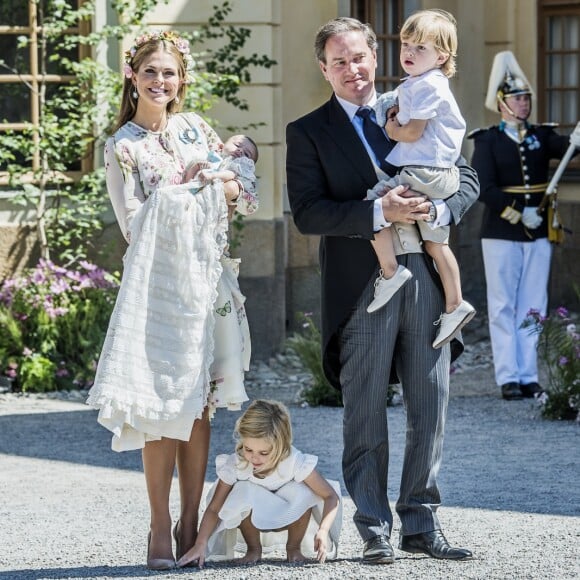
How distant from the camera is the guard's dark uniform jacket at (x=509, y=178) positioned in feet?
30.3

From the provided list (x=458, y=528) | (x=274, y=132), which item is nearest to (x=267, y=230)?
(x=274, y=132)

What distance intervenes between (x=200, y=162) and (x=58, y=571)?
58.8 inches

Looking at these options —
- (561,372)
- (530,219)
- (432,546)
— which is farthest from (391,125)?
(530,219)

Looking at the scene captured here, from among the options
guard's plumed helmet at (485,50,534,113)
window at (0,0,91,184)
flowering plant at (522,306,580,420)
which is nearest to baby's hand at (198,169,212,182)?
flowering plant at (522,306,580,420)

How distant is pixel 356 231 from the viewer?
16.4 ft

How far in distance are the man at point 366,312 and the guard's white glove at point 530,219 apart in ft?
13.2

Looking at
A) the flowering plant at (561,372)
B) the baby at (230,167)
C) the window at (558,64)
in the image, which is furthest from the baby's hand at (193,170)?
the window at (558,64)

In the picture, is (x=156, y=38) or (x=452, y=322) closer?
(x=452, y=322)

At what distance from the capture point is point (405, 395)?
5191 millimetres

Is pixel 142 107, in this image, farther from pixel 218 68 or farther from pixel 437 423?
pixel 218 68

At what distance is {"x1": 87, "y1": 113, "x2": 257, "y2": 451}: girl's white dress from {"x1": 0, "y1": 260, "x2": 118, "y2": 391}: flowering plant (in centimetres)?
467

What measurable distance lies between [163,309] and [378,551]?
109cm

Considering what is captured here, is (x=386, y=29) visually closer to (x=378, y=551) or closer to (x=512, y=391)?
(x=512, y=391)

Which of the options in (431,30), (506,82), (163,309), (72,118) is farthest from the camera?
(72,118)
